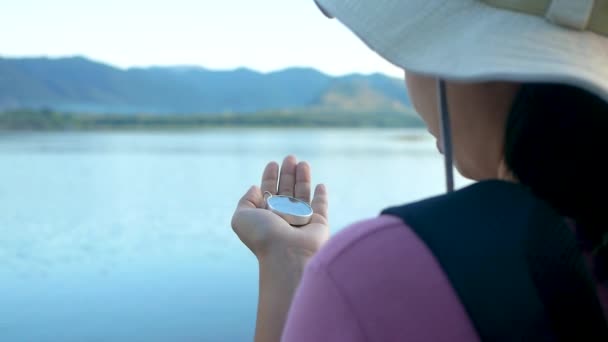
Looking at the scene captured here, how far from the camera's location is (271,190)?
3.73 ft

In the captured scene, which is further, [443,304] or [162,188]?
[162,188]

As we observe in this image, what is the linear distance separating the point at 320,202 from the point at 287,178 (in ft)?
0.28

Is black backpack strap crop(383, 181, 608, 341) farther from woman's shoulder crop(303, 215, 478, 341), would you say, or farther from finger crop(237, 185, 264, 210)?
finger crop(237, 185, 264, 210)

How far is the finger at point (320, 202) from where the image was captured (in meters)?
1.06

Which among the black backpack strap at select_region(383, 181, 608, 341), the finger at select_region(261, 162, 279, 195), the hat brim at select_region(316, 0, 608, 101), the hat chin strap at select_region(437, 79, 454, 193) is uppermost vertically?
the hat brim at select_region(316, 0, 608, 101)

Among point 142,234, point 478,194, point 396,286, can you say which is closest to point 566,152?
point 478,194

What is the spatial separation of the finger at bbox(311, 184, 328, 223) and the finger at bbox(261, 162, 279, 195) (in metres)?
0.07

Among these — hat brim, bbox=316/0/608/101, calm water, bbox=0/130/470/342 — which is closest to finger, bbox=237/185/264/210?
hat brim, bbox=316/0/608/101

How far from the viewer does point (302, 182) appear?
112cm

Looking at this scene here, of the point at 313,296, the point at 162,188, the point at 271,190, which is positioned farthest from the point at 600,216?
the point at 162,188

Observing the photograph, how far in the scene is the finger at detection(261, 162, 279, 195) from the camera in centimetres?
114

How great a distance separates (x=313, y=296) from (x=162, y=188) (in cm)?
544

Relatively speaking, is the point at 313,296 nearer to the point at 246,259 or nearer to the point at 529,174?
the point at 529,174

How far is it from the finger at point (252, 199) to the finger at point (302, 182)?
0.07m
